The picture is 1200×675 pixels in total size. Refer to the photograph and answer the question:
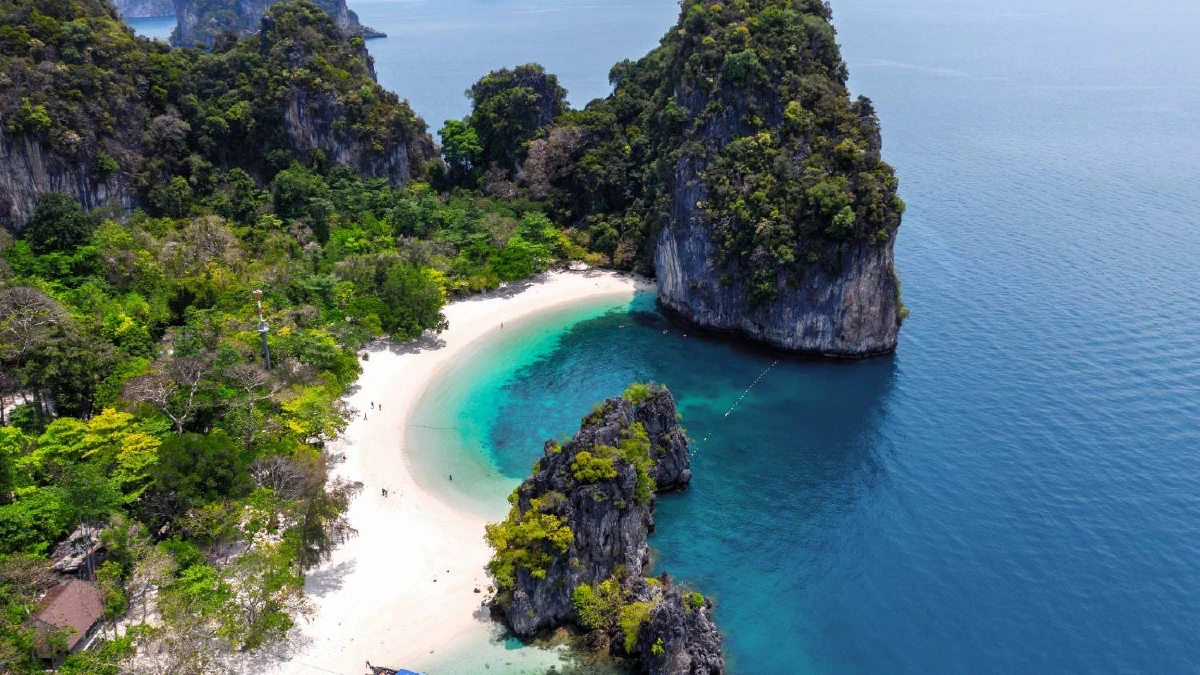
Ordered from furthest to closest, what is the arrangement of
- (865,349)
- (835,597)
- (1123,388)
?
(865,349)
(1123,388)
(835,597)

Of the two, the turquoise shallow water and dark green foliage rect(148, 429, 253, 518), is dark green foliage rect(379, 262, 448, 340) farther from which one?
dark green foliage rect(148, 429, 253, 518)

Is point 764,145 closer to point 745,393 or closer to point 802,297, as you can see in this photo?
point 802,297

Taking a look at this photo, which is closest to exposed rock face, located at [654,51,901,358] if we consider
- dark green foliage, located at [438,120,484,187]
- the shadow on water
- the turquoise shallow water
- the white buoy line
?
the shadow on water

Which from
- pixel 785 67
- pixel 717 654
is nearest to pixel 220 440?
pixel 717 654

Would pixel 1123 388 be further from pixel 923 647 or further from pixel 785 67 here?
pixel 785 67

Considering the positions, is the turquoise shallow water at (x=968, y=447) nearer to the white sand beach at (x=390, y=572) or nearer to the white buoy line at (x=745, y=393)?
the white buoy line at (x=745, y=393)

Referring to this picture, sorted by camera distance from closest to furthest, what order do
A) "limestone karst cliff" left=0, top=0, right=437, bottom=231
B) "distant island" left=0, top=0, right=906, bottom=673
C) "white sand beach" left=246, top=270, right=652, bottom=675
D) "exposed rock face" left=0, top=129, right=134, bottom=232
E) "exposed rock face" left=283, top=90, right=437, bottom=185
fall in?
"white sand beach" left=246, top=270, right=652, bottom=675 → "distant island" left=0, top=0, right=906, bottom=673 → "exposed rock face" left=0, top=129, right=134, bottom=232 → "limestone karst cliff" left=0, top=0, right=437, bottom=231 → "exposed rock face" left=283, top=90, right=437, bottom=185

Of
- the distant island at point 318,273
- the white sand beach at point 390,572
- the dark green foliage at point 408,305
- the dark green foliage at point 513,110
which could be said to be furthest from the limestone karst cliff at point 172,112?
the white sand beach at point 390,572
